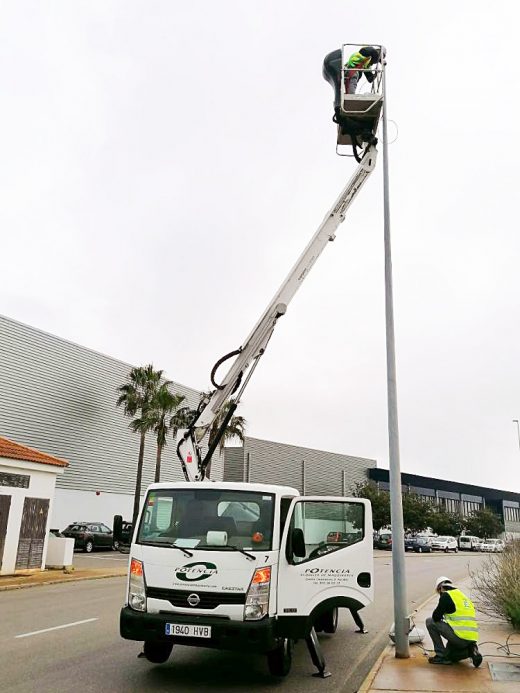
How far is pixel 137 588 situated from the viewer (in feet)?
23.5

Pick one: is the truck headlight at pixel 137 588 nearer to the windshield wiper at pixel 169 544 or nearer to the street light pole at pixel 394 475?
the windshield wiper at pixel 169 544

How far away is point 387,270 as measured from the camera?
388 inches

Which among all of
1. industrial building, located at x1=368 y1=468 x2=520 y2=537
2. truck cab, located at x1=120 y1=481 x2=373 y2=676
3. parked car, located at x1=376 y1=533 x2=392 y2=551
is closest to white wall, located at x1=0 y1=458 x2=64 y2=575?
truck cab, located at x1=120 y1=481 x2=373 y2=676

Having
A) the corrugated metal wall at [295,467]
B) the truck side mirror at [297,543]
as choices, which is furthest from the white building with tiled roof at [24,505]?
the corrugated metal wall at [295,467]

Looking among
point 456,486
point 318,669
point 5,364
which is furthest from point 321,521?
point 456,486

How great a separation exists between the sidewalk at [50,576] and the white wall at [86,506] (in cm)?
1331

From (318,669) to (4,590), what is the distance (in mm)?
11240

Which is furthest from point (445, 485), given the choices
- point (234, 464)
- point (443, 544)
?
point (234, 464)

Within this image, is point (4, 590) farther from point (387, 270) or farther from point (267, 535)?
point (387, 270)

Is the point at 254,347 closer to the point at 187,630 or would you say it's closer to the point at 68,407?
the point at 187,630

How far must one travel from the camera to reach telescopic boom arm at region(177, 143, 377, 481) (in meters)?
10.7

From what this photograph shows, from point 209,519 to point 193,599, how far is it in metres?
0.92

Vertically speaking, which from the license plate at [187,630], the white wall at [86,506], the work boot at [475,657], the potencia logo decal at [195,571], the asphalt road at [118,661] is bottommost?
the asphalt road at [118,661]

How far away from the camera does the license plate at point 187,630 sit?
22.0 ft
